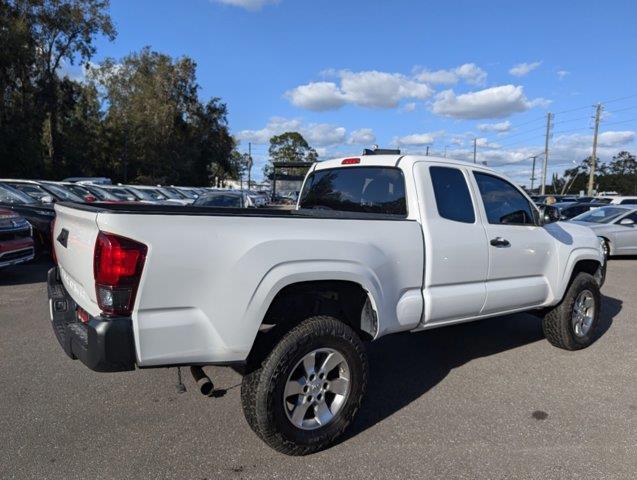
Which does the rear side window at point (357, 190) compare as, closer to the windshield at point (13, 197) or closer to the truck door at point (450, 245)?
the truck door at point (450, 245)

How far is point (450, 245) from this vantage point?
399 centimetres

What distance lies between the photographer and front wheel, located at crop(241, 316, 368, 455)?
3.05 metres

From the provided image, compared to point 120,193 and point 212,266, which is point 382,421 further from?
point 120,193

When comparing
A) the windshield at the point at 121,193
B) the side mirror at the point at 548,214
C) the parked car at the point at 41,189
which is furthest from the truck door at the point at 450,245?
the windshield at the point at 121,193

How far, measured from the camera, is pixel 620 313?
7250mm

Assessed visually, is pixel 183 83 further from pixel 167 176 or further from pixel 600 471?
pixel 600 471

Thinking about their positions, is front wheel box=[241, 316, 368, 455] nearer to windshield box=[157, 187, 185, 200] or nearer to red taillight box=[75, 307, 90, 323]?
red taillight box=[75, 307, 90, 323]

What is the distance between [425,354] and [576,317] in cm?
173

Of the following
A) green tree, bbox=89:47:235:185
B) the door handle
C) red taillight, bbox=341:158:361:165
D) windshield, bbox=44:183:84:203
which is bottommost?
windshield, bbox=44:183:84:203

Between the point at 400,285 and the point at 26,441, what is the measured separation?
8.82 ft

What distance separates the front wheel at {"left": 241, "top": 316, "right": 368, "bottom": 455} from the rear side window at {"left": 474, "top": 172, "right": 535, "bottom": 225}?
200cm

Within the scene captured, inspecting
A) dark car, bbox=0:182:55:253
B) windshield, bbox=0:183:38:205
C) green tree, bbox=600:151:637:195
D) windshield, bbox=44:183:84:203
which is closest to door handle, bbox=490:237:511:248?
dark car, bbox=0:182:55:253

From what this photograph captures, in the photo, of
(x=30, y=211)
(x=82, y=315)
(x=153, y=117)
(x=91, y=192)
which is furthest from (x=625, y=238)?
(x=153, y=117)

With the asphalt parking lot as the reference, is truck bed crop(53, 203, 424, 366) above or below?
above
